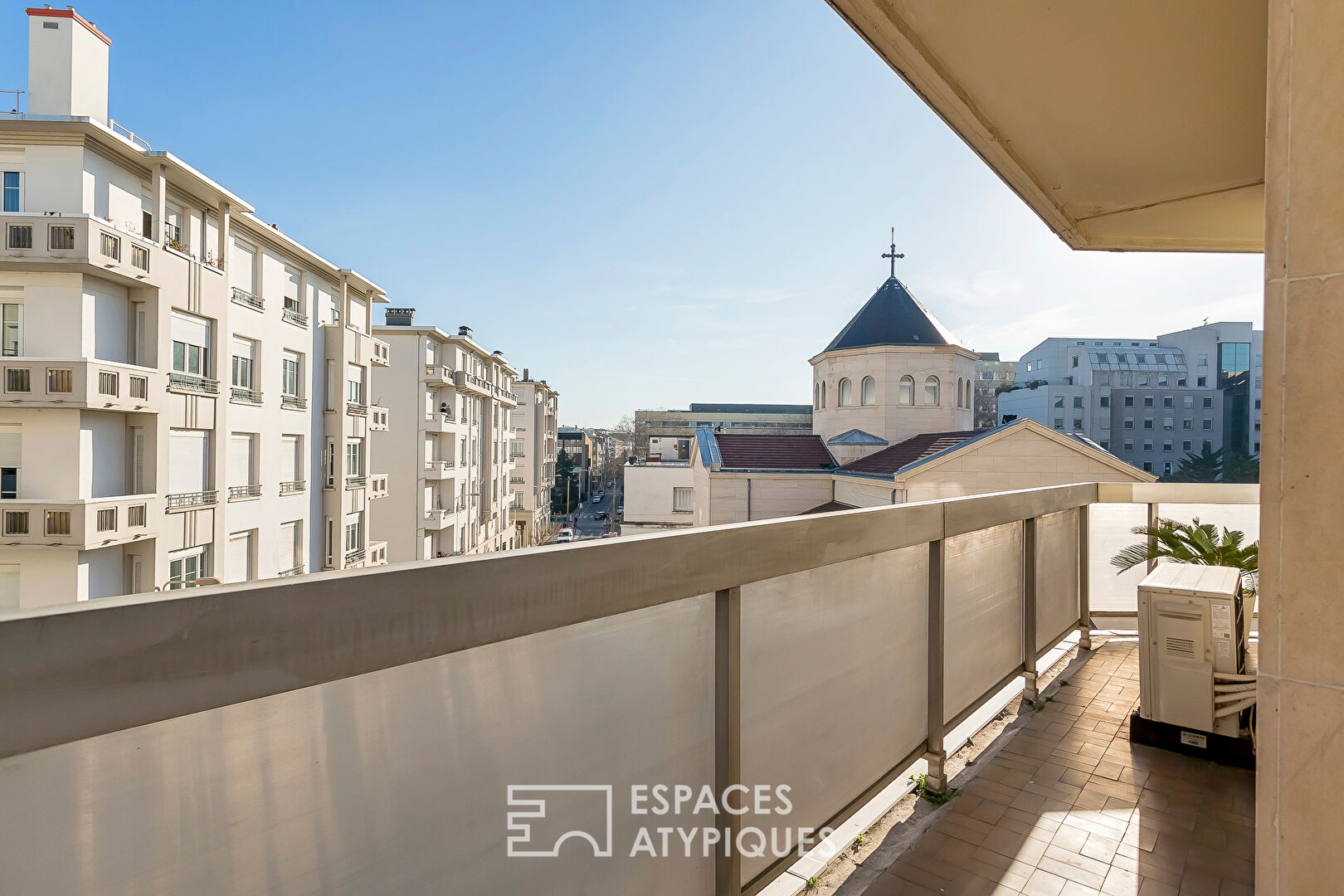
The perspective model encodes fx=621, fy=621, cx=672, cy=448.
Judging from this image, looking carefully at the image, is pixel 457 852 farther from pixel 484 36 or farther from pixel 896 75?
pixel 484 36

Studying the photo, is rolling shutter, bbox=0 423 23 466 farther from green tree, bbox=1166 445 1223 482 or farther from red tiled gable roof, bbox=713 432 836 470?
green tree, bbox=1166 445 1223 482

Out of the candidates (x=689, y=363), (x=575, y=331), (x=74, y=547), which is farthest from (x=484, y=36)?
(x=689, y=363)

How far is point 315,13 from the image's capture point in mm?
35375

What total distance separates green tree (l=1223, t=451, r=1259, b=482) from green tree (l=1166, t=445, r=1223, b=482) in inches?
21.1

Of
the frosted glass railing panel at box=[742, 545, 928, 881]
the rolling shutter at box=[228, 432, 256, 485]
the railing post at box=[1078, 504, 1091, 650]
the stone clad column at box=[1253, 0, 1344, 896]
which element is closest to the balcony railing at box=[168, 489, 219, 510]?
the rolling shutter at box=[228, 432, 256, 485]

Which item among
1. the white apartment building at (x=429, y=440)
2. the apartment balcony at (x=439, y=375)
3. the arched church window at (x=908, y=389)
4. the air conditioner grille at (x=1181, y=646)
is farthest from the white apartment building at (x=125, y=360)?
the arched church window at (x=908, y=389)

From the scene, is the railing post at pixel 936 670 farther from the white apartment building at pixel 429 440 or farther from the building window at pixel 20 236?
the white apartment building at pixel 429 440

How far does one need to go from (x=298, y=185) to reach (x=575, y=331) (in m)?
34.4

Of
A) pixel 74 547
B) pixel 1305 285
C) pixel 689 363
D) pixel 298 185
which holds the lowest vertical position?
pixel 74 547

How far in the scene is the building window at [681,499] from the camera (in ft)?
119

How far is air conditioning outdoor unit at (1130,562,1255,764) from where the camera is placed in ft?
10.8

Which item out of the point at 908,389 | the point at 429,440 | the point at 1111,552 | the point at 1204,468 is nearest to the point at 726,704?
the point at 1111,552

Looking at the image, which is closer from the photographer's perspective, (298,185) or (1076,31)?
(1076,31)

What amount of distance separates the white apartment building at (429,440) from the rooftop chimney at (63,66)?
16130 millimetres
